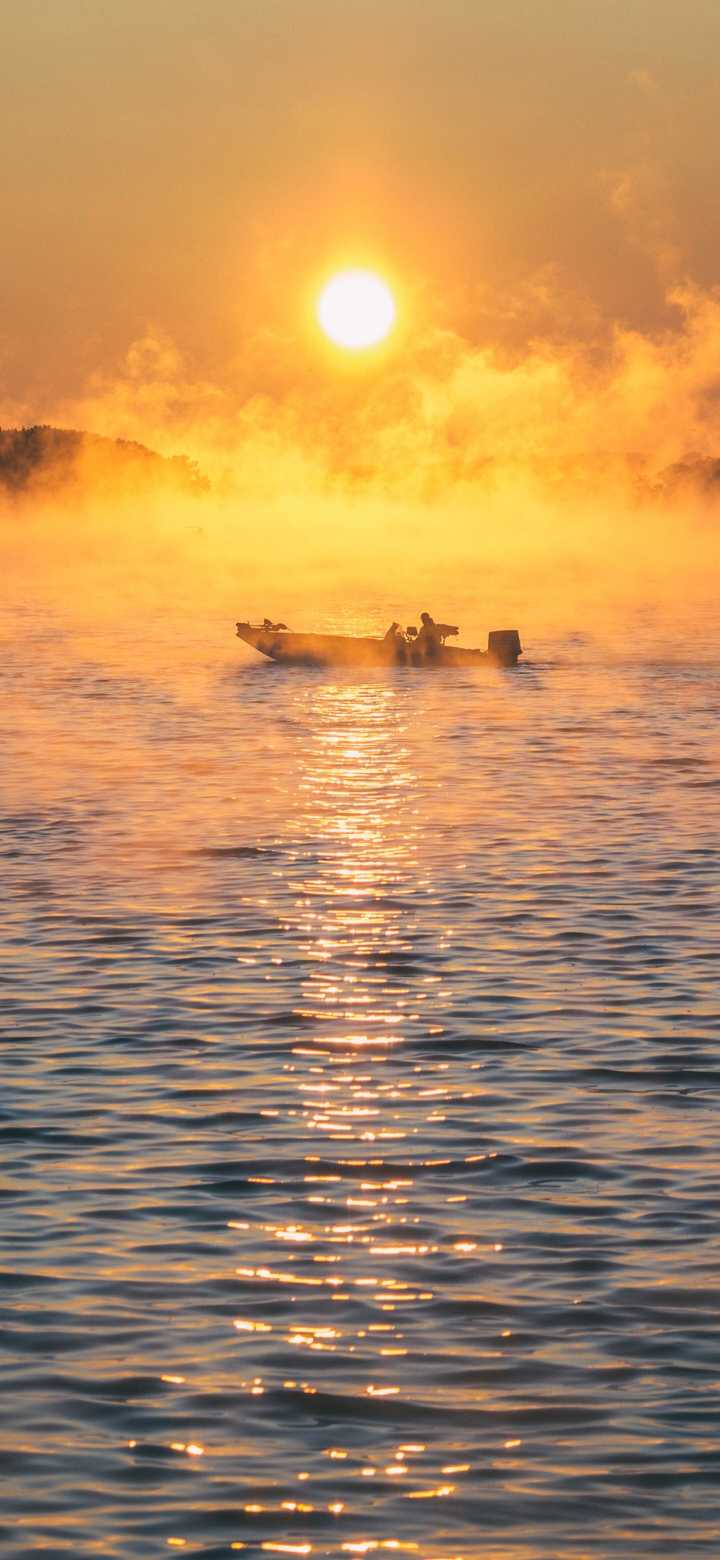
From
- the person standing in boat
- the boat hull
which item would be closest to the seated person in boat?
the boat hull

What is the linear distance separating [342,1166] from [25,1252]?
304cm

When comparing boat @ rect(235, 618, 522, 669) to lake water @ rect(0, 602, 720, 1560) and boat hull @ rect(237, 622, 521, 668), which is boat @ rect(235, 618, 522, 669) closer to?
boat hull @ rect(237, 622, 521, 668)

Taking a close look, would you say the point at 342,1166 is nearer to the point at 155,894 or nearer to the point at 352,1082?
the point at 352,1082

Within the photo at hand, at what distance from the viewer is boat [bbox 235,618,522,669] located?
294ft

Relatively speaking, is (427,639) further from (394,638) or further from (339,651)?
(339,651)

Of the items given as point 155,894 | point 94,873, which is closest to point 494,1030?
point 155,894

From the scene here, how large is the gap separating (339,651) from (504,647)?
7.81 m

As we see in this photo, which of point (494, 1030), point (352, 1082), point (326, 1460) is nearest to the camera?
point (326, 1460)

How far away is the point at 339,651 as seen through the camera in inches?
3585

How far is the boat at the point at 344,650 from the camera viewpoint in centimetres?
8956

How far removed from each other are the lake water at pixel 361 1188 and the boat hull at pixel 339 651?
166 feet

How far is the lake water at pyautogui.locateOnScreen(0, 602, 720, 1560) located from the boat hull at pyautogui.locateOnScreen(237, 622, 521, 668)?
50.6 metres

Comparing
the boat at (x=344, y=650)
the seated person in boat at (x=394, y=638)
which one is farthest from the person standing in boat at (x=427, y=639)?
the seated person in boat at (x=394, y=638)

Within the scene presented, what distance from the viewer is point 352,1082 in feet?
66.1
